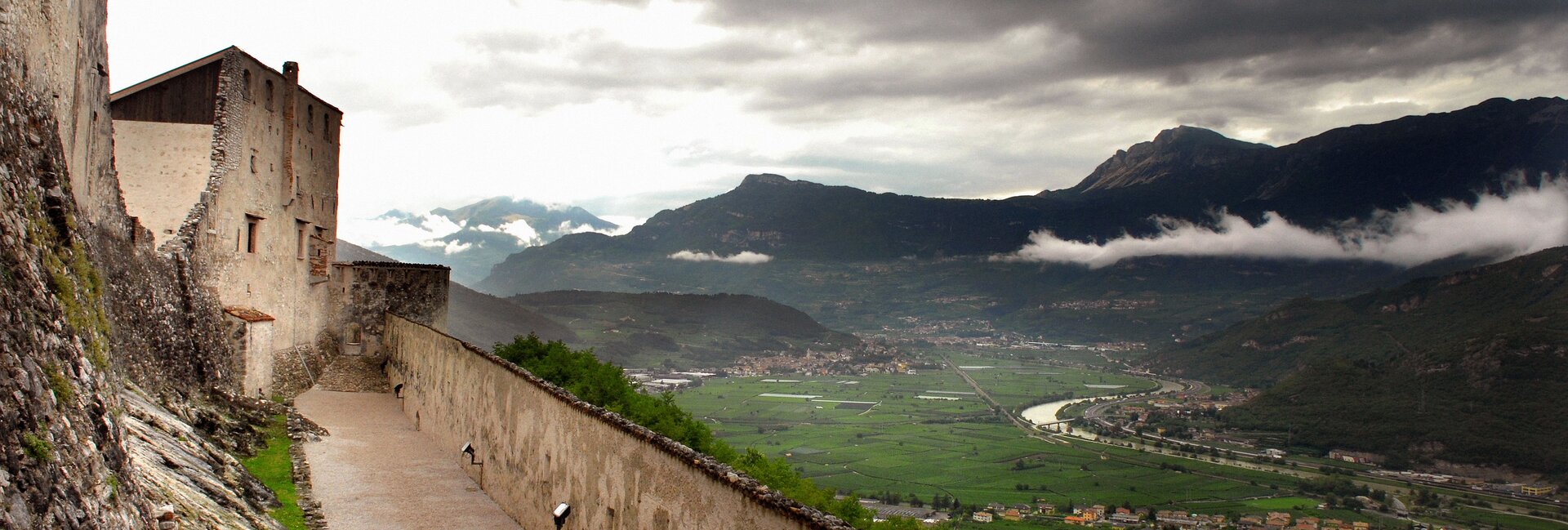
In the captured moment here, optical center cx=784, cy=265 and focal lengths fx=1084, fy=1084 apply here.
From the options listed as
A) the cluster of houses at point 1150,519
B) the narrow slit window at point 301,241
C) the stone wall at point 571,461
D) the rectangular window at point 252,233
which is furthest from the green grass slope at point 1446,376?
the rectangular window at point 252,233

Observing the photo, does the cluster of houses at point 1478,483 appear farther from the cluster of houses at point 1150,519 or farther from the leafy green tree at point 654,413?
the leafy green tree at point 654,413

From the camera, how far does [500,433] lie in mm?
17719

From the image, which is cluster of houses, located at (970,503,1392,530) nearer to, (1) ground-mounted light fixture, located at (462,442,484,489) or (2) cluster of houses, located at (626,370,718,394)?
(2) cluster of houses, located at (626,370,718,394)

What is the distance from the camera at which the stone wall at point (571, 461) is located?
31.5 feet

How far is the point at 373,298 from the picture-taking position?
3497cm

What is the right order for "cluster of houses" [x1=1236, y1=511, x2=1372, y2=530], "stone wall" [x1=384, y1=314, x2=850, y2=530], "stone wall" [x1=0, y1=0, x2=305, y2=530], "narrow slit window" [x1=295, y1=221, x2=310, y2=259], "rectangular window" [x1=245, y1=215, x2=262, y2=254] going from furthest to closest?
"cluster of houses" [x1=1236, y1=511, x2=1372, y2=530]
"narrow slit window" [x1=295, y1=221, x2=310, y2=259]
"rectangular window" [x1=245, y1=215, x2=262, y2=254]
"stone wall" [x1=384, y1=314, x2=850, y2=530]
"stone wall" [x1=0, y1=0, x2=305, y2=530]

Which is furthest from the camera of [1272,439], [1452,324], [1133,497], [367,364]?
[1452,324]

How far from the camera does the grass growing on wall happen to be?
1568cm

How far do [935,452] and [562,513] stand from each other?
347 feet

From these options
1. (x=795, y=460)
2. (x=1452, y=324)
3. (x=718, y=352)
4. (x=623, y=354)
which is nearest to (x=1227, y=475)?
(x=795, y=460)

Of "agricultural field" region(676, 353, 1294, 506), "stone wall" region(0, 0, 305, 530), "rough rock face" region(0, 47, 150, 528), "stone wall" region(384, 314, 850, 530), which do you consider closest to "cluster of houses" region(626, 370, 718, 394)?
"agricultural field" region(676, 353, 1294, 506)

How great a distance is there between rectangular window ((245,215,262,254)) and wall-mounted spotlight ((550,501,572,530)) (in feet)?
61.7

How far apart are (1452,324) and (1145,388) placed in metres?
46.2

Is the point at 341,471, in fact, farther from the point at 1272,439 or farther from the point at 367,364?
the point at 1272,439
